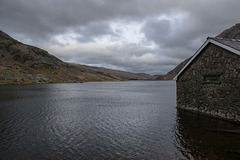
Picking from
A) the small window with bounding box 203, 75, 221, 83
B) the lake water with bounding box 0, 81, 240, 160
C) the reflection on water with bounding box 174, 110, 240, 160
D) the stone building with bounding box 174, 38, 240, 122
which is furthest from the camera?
the small window with bounding box 203, 75, 221, 83

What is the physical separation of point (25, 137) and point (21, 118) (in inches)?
286

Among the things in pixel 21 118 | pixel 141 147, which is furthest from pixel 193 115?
pixel 21 118

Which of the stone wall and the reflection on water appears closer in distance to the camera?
the reflection on water

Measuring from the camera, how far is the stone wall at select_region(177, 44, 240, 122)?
15297 millimetres

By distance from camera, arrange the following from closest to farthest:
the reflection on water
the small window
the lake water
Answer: the reflection on water, the lake water, the small window

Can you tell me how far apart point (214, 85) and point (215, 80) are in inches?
20.8

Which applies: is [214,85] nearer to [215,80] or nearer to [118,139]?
[215,80]

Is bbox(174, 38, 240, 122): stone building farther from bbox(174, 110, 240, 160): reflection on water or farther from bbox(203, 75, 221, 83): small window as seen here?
bbox(174, 110, 240, 160): reflection on water

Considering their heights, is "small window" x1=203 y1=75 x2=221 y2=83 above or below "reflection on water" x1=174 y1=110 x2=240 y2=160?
above

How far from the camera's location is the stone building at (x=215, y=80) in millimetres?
15273

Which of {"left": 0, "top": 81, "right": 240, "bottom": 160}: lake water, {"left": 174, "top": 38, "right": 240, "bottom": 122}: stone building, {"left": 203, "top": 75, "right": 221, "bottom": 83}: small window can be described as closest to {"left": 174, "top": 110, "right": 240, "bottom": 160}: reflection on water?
{"left": 0, "top": 81, "right": 240, "bottom": 160}: lake water

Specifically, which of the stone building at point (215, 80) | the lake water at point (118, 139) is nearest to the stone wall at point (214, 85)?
the stone building at point (215, 80)

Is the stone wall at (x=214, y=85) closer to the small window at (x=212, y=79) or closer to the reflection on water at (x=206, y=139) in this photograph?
the small window at (x=212, y=79)

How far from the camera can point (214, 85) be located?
17.5m
